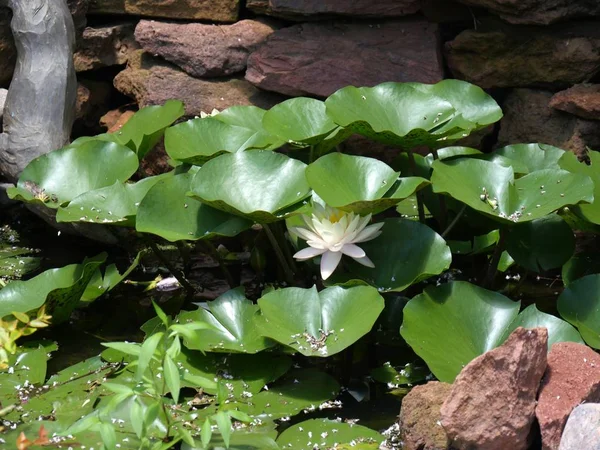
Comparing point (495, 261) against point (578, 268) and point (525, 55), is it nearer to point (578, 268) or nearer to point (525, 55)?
point (578, 268)

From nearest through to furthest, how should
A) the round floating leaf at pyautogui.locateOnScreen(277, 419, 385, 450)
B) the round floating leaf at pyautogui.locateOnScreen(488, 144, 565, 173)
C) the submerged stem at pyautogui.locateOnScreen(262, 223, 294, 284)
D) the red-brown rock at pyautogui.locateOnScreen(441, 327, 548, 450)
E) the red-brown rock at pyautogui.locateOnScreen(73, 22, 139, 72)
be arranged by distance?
the red-brown rock at pyautogui.locateOnScreen(441, 327, 548, 450)
the round floating leaf at pyautogui.locateOnScreen(277, 419, 385, 450)
the submerged stem at pyautogui.locateOnScreen(262, 223, 294, 284)
the round floating leaf at pyautogui.locateOnScreen(488, 144, 565, 173)
the red-brown rock at pyautogui.locateOnScreen(73, 22, 139, 72)

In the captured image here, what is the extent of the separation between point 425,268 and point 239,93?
1.46 metres

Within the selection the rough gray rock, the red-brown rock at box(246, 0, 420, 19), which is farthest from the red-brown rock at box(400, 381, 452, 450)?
the red-brown rock at box(246, 0, 420, 19)

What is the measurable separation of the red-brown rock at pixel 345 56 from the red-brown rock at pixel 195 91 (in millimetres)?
115

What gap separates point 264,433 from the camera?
7.30 ft

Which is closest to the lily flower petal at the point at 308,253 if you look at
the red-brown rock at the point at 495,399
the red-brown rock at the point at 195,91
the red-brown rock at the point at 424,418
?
the red-brown rock at the point at 424,418

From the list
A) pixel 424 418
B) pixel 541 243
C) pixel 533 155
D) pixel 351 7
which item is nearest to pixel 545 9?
pixel 533 155

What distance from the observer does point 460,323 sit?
2.44 m

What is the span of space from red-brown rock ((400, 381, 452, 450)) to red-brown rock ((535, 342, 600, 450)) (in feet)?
0.73

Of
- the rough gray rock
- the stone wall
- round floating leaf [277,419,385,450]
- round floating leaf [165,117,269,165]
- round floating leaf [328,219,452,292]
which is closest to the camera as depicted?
the rough gray rock

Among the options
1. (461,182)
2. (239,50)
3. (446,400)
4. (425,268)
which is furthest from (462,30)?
(446,400)

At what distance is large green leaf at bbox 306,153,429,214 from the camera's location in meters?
2.51

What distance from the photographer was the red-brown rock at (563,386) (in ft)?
6.63

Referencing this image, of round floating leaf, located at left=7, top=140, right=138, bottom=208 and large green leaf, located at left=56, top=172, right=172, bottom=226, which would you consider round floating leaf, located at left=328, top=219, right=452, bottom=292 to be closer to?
large green leaf, located at left=56, top=172, right=172, bottom=226
